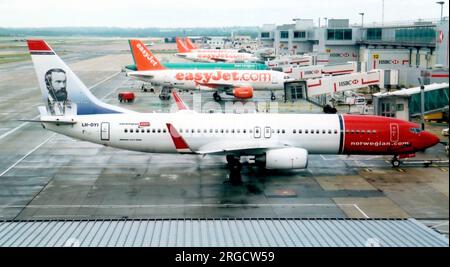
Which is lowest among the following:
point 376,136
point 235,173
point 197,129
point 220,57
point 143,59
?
point 235,173

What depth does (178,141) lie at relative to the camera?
1491 inches

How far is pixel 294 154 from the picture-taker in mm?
37062

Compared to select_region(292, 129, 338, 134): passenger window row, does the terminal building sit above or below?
above

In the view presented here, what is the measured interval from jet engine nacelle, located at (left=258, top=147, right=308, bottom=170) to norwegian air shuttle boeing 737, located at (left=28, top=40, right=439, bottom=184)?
1.65 m

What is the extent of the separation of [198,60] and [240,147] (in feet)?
417

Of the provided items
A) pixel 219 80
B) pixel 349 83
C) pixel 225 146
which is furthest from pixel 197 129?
pixel 219 80

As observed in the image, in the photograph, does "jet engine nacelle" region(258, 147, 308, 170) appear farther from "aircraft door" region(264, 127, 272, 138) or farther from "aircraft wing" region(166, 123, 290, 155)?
"aircraft door" region(264, 127, 272, 138)

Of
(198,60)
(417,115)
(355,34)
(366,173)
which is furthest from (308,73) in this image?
(198,60)

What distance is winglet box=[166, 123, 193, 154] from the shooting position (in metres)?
37.4

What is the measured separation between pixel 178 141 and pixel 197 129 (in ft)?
7.19

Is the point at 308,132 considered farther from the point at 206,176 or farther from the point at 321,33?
the point at 321,33

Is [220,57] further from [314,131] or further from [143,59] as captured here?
[314,131]

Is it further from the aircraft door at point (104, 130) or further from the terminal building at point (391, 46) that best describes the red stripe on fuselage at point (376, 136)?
the aircraft door at point (104, 130)

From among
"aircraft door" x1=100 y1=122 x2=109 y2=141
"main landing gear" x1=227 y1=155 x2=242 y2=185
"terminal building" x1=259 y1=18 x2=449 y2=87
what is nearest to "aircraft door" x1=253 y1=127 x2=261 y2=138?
"main landing gear" x1=227 y1=155 x2=242 y2=185
